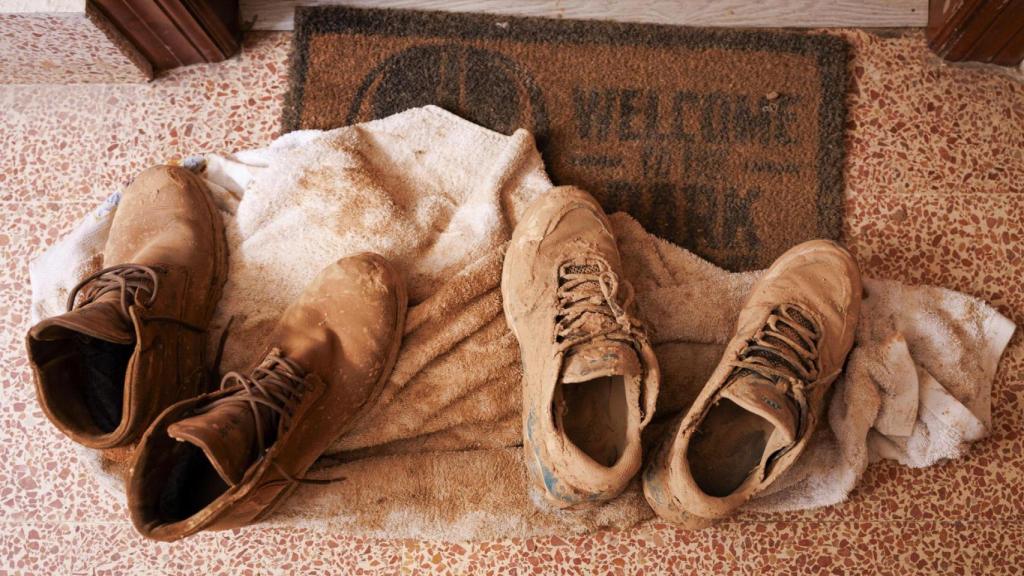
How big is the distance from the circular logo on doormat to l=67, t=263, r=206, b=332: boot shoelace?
1.50 ft

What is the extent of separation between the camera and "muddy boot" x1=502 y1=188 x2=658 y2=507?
936mm

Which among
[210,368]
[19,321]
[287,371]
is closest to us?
[287,371]

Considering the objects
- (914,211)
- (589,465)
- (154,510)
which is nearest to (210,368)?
(154,510)

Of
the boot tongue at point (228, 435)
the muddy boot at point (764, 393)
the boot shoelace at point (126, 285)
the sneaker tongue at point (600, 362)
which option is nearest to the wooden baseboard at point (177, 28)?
the boot shoelace at point (126, 285)

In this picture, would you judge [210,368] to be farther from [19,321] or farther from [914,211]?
[914,211]

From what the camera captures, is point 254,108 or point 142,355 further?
point 254,108

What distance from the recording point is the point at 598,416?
3.36 ft

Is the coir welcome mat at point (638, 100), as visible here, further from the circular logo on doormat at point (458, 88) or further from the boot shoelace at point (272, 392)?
the boot shoelace at point (272, 392)

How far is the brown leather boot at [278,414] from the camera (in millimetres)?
838

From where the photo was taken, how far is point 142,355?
3.04 ft

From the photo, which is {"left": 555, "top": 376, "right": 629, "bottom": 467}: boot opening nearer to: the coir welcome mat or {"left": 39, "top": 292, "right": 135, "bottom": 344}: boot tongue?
the coir welcome mat

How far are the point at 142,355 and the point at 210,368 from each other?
7.1 inches

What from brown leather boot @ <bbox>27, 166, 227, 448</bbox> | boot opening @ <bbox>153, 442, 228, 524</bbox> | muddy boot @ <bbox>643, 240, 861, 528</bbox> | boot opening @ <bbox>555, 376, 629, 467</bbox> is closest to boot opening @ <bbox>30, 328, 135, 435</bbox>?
brown leather boot @ <bbox>27, 166, 227, 448</bbox>

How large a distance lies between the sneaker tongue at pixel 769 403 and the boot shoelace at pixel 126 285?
802 mm
